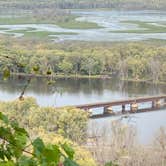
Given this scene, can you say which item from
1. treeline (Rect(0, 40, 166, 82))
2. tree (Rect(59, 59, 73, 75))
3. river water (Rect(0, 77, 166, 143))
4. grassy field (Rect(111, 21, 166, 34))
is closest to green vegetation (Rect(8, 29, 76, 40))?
grassy field (Rect(111, 21, 166, 34))

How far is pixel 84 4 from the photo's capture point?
134 feet

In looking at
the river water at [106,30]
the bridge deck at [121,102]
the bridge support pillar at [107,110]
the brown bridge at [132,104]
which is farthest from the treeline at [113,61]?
the bridge support pillar at [107,110]

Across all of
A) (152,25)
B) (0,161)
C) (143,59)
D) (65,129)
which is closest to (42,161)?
(0,161)

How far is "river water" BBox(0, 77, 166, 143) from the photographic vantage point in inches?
459

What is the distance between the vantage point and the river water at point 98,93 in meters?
11.7

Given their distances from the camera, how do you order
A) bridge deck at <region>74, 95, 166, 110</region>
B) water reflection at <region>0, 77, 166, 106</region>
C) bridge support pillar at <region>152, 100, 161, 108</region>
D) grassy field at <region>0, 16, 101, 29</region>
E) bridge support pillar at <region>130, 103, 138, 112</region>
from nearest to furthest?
bridge deck at <region>74, 95, 166, 110</region> → water reflection at <region>0, 77, 166, 106</region> → bridge support pillar at <region>130, 103, 138, 112</region> → bridge support pillar at <region>152, 100, 161, 108</region> → grassy field at <region>0, 16, 101, 29</region>

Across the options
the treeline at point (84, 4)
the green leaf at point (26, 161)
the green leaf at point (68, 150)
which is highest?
the green leaf at point (68, 150)

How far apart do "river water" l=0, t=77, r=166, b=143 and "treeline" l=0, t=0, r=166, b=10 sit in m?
21.8

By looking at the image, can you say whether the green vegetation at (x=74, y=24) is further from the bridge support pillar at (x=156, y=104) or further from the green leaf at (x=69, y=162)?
the green leaf at (x=69, y=162)

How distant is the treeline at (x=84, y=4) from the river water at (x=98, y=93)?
2181cm

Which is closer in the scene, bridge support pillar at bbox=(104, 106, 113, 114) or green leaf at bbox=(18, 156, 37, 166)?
green leaf at bbox=(18, 156, 37, 166)

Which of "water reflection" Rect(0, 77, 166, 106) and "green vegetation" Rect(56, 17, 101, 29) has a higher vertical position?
"water reflection" Rect(0, 77, 166, 106)

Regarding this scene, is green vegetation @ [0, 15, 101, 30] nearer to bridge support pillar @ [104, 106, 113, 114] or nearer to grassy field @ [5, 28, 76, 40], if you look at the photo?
grassy field @ [5, 28, 76, 40]

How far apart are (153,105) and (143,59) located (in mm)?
5466
